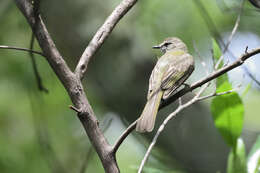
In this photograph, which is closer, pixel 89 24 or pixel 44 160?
pixel 89 24

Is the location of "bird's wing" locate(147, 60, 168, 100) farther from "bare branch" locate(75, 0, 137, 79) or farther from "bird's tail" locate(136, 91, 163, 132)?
"bare branch" locate(75, 0, 137, 79)

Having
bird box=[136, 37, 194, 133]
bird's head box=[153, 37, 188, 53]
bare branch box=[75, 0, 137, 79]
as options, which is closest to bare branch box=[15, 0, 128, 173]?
bare branch box=[75, 0, 137, 79]

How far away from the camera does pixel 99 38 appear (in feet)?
7.60

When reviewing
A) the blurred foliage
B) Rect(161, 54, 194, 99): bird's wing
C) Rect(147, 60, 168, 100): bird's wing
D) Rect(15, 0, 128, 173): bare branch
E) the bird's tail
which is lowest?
the blurred foliage

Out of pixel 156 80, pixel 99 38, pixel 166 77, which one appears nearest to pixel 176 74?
pixel 166 77

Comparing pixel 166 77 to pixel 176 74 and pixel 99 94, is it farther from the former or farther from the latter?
pixel 99 94

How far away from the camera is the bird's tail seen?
2.41m

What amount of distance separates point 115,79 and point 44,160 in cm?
134

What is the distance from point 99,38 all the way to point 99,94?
276 centimetres

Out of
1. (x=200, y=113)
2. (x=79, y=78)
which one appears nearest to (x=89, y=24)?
(x=200, y=113)

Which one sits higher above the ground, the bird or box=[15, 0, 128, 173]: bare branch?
box=[15, 0, 128, 173]: bare branch

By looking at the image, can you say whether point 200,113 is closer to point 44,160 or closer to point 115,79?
point 115,79

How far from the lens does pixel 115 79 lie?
4.54 m

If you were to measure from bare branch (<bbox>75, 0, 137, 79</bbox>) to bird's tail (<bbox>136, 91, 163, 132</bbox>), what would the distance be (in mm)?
407
